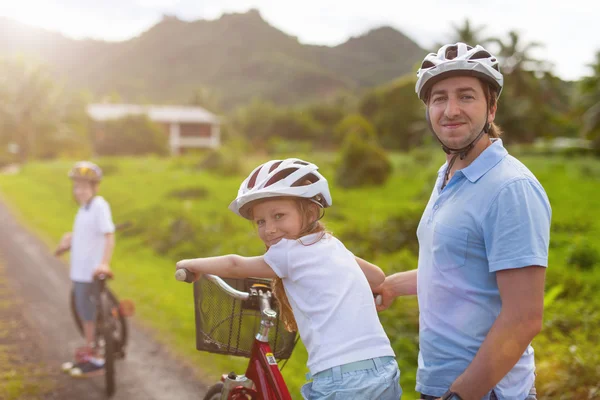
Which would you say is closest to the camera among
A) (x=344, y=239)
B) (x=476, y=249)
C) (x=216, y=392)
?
(x=476, y=249)

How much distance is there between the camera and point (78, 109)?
2383 inches

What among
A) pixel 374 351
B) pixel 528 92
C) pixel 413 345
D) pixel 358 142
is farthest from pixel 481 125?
pixel 528 92

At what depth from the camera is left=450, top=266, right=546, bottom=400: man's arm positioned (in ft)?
6.42

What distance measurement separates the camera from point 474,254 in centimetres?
210

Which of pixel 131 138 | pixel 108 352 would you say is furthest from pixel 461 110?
pixel 131 138

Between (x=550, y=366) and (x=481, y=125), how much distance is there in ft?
12.8

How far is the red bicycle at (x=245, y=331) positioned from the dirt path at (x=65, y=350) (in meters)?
2.62

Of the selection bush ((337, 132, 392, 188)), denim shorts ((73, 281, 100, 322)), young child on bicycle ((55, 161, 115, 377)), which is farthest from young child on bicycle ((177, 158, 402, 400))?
bush ((337, 132, 392, 188))

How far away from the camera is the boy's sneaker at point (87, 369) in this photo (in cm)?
587

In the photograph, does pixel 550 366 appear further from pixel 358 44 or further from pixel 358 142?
pixel 358 44

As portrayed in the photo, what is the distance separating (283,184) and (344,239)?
9.33 m

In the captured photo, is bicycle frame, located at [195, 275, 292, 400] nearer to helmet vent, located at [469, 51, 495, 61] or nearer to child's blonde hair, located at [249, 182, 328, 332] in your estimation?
child's blonde hair, located at [249, 182, 328, 332]

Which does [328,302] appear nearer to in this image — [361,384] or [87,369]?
[361,384]

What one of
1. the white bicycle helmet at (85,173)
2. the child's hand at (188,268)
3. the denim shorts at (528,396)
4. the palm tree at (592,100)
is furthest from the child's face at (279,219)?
the palm tree at (592,100)
